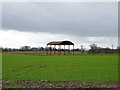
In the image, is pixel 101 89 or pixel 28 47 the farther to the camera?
pixel 28 47

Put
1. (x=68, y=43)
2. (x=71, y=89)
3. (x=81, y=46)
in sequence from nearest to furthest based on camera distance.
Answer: (x=71, y=89)
(x=68, y=43)
(x=81, y=46)

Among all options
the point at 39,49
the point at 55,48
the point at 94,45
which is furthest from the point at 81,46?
the point at 55,48

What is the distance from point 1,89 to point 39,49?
73.8 m

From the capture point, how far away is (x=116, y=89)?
6.92m

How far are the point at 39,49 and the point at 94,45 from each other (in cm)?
2314

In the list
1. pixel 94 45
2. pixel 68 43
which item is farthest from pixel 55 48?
pixel 94 45

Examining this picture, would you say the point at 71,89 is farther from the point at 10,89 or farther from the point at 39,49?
the point at 39,49

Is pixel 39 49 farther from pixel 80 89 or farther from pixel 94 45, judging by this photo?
pixel 80 89

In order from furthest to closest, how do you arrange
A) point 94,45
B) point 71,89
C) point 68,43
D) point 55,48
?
1. point 94,45
2. point 55,48
3. point 68,43
4. point 71,89

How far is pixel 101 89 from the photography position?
22.2 ft

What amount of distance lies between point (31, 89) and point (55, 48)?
52344 millimetres

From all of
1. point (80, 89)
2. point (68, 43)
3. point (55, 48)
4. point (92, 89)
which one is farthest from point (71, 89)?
point (55, 48)

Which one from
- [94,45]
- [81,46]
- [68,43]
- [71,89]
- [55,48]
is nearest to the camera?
[71,89]

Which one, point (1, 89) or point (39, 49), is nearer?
point (1, 89)
